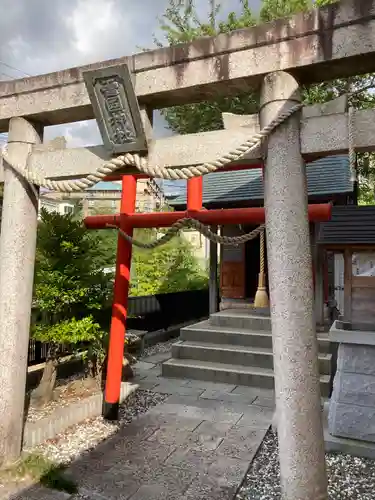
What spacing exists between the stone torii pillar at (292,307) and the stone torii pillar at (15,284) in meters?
2.74

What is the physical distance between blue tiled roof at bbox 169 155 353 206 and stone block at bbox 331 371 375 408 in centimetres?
499

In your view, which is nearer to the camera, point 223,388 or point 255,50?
point 255,50

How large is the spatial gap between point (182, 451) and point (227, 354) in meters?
3.63

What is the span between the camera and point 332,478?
424 cm

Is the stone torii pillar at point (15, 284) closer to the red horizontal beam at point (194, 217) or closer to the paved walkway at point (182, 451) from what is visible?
the paved walkway at point (182, 451)

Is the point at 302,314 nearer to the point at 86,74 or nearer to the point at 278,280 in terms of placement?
the point at 278,280

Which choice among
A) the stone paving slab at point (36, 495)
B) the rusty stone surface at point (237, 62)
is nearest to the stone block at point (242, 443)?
the stone paving slab at point (36, 495)

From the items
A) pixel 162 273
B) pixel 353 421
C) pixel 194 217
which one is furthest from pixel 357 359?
pixel 162 273

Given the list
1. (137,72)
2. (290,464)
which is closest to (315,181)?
(137,72)

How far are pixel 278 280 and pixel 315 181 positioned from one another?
7.04 m

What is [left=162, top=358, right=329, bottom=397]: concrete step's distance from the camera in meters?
7.55

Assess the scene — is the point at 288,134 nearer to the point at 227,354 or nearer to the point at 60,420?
the point at 60,420

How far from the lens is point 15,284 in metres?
4.38

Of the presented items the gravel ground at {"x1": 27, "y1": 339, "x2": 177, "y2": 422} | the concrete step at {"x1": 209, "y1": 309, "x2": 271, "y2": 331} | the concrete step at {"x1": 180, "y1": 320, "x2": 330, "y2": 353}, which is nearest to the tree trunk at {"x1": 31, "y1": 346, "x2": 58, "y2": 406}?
the gravel ground at {"x1": 27, "y1": 339, "x2": 177, "y2": 422}
